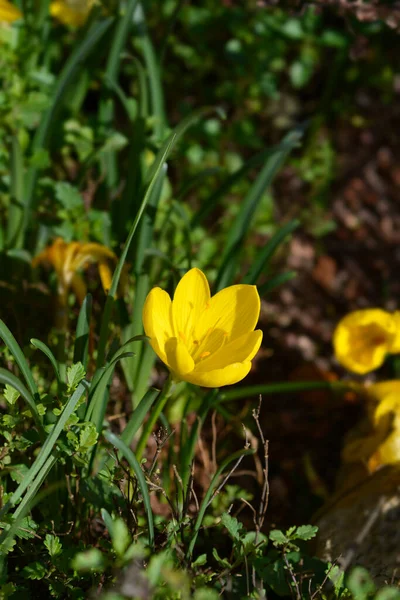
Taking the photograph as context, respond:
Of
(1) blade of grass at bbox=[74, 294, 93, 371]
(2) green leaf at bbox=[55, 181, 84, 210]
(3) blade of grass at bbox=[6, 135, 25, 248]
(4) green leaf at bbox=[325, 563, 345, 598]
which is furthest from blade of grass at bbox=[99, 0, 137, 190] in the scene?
(4) green leaf at bbox=[325, 563, 345, 598]

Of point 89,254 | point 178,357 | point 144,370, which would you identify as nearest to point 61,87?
point 89,254

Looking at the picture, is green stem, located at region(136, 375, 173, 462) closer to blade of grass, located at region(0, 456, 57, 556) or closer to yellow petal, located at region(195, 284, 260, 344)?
yellow petal, located at region(195, 284, 260, 344)

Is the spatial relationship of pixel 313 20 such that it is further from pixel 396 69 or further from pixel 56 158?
pixel 56 158

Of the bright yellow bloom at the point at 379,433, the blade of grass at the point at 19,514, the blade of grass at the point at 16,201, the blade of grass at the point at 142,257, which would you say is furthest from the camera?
the blade of grass at the point at 16,201

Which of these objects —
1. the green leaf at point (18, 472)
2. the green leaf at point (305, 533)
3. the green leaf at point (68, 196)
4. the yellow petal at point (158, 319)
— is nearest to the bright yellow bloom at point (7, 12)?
the green leaf at point (68, 196)

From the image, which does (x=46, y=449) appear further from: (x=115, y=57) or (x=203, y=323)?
(x=115, y=57)

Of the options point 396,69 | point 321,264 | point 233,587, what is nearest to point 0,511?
point 233,587

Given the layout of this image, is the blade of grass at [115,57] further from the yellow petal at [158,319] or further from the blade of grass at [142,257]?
the yellow petal at [158,319]
